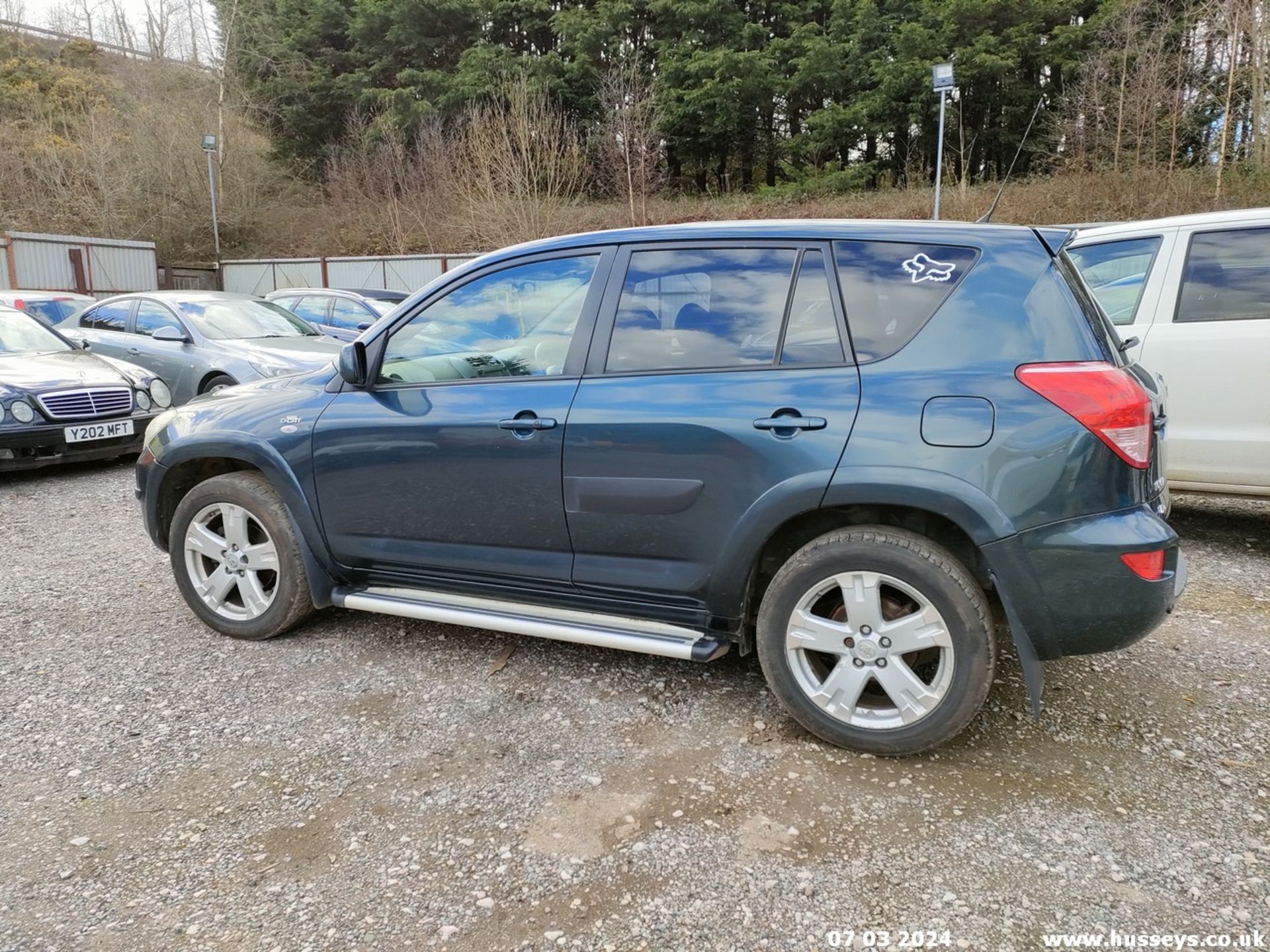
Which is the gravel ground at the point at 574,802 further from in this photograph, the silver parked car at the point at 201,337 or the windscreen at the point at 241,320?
the windscreen at the point at 241,320

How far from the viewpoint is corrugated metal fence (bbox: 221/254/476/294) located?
21.9 m

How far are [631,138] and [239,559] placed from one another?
70.3ft

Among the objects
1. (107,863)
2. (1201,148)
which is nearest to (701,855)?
(107,863)

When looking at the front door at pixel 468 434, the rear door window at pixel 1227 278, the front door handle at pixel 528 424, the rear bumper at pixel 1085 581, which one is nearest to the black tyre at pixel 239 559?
the front door at pixel 468 434

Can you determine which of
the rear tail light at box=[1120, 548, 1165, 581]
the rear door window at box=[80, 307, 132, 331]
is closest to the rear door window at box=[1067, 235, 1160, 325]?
the rear tail light at box=[1120, 548, 1165, 581]

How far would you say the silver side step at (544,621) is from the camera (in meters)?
2.80

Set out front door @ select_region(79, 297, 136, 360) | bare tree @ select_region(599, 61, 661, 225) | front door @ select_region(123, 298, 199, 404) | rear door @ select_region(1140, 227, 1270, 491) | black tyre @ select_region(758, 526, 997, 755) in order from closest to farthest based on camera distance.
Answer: black tyre @ select_region(758, 526, 997, 755), rear door @ select_region(1140, 227, 1270, 491), front door @ select_region(123, 298, 199, 404), front door @ select_region(79, 297, 136, 360), bare tree @ select_region(599, 61, 661, 225)

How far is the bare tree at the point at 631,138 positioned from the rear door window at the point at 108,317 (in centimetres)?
1478

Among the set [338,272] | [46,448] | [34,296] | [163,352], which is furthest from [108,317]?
[338,272]

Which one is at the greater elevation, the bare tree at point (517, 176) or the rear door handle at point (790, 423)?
the bare tree at point (517, 176)

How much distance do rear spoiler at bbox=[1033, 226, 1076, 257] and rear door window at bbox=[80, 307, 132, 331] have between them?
9.52 meters

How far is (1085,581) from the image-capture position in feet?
7.79

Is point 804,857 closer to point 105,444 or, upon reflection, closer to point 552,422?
point 552,422

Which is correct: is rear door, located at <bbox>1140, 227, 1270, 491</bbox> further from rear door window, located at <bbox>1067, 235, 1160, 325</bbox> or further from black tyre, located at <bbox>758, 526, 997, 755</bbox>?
black tyre, located at <bbox>758, 526, 997, 755</bbox>
